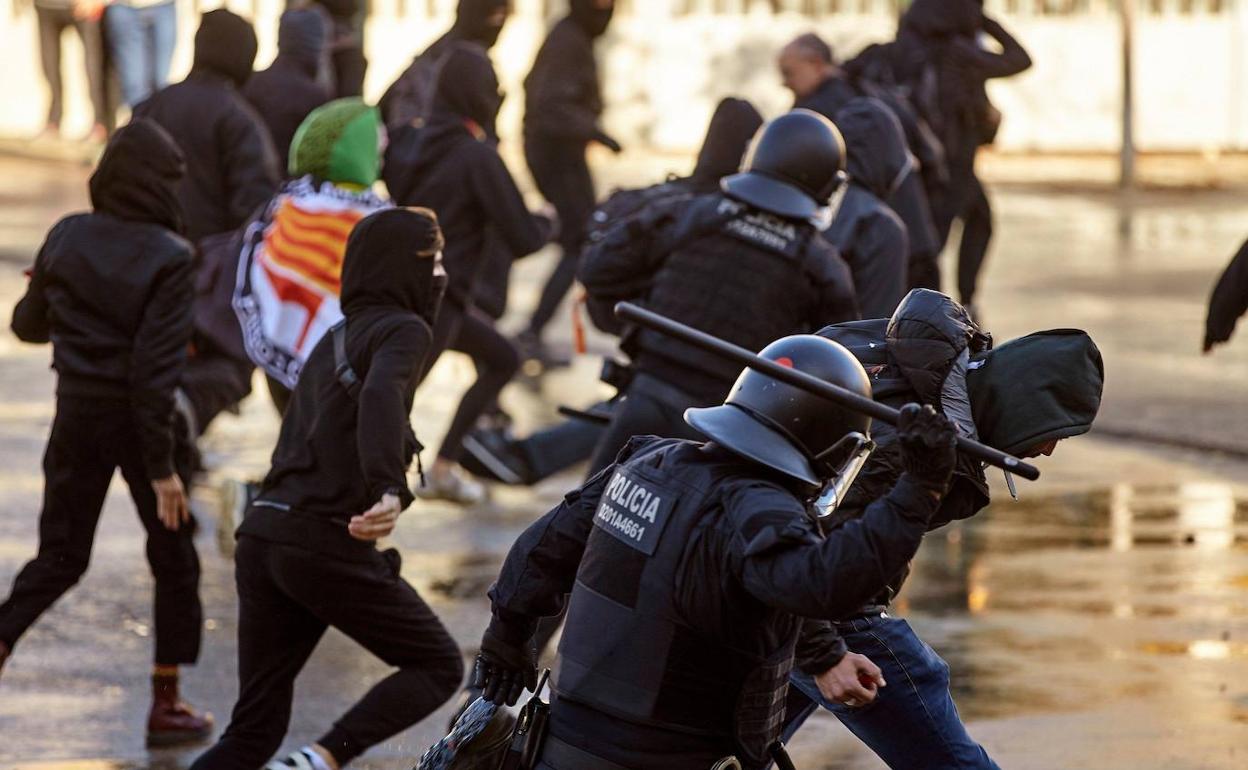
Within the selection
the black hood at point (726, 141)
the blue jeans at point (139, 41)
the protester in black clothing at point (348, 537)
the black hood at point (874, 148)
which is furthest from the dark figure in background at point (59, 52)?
the protester in black clothing at point (348, 537)

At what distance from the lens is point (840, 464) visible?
3898 millimetres

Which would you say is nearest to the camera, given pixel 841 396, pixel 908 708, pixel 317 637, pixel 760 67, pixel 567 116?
pixel 841 396

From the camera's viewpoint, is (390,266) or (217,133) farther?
(217,133)

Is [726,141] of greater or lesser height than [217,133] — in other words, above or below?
above

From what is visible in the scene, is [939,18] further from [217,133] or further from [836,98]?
[217,133]

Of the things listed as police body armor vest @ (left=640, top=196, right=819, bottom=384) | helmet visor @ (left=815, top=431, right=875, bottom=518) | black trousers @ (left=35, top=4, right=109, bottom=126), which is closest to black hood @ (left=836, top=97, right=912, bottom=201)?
police body armor vest @ (left=640, top=196, right=819, bottom=384)

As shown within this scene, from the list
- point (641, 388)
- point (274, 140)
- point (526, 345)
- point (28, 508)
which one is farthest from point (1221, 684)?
point (526, 345)

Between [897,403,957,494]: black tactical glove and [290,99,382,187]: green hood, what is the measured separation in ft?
13.3

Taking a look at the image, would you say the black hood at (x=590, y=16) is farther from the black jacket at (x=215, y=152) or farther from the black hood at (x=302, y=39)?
the black jacket at (x=215, y=152)

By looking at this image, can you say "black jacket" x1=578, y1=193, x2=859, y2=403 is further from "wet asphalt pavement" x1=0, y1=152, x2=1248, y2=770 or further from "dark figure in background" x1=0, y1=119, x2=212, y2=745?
"dark figure in background" x1=0, y1=119, x2=212, y2=745

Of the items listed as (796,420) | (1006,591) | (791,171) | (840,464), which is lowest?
(1006,591)

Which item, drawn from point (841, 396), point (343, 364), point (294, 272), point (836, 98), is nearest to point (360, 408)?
point (343, 364)

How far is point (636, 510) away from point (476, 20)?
24.5 feet

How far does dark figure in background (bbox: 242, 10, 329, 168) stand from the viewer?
1048 cm
